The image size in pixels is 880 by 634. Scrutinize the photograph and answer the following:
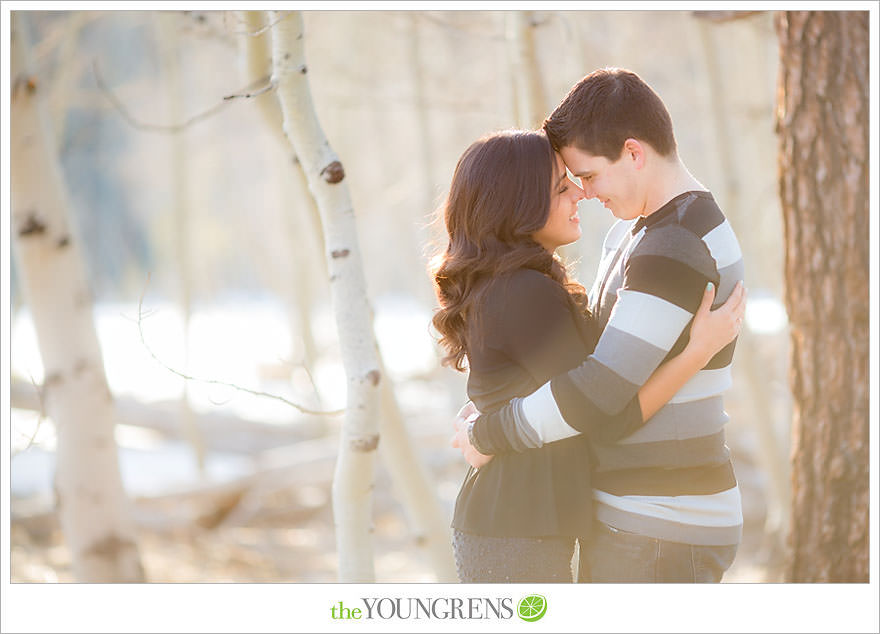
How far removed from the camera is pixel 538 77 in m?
2.69

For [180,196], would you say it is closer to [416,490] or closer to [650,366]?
[416,490]

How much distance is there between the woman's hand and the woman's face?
0.28 m

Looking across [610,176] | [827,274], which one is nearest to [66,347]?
[610,176]

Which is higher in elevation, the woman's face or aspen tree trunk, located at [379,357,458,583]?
the woman's face

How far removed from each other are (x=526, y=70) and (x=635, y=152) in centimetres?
118

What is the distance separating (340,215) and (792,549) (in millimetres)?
1752

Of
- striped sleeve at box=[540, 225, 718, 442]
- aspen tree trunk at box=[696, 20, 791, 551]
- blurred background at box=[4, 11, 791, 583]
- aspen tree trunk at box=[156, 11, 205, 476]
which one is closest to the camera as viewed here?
striped sleeve at box=[540, 225, 718, 442]

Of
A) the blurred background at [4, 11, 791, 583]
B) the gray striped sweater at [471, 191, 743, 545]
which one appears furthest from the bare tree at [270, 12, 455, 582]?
the gray striped sweater at [471, 191, 743, 545]

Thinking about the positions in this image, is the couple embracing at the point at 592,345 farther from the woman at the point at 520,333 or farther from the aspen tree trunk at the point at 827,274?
the aspen tree trunk at the point at 827,274

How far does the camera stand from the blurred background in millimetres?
3648

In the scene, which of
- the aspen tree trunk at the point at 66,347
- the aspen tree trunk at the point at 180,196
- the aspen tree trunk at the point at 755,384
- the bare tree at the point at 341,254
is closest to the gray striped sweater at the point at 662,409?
the bare tree at the point at 341,254

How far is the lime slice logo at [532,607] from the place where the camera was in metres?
1.81

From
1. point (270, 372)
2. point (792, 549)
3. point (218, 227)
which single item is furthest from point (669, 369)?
point (218, 227)

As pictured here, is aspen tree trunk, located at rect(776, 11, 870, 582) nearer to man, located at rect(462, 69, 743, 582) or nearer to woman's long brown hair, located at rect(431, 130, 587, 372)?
man, located at rect(462, 69, 743, 582)
